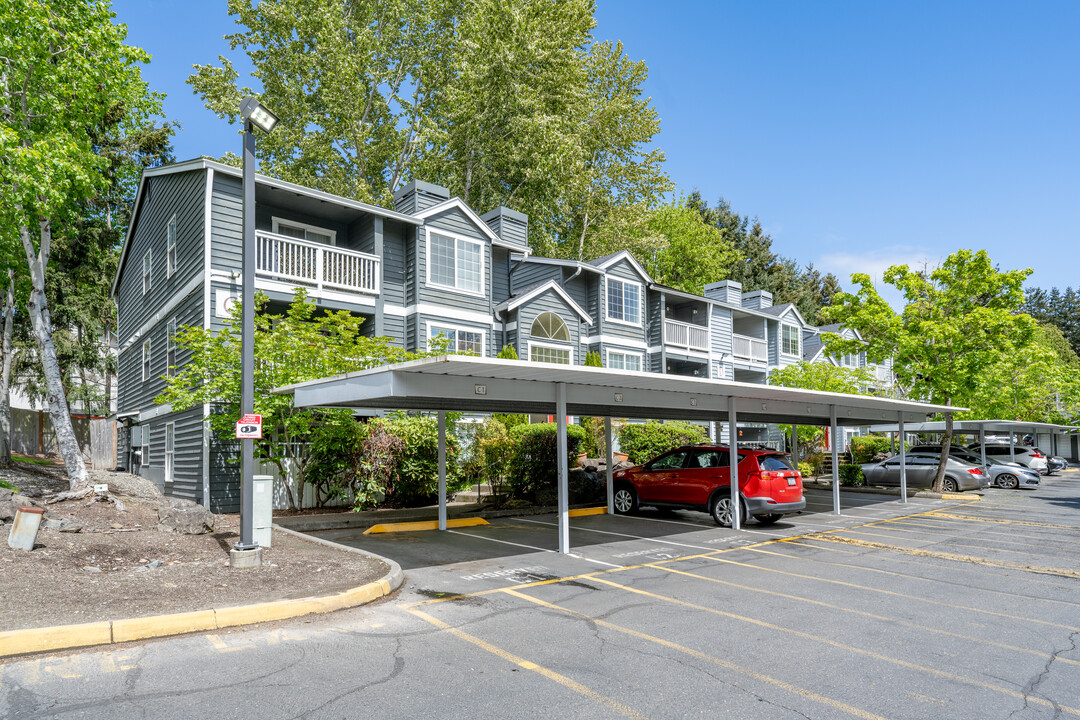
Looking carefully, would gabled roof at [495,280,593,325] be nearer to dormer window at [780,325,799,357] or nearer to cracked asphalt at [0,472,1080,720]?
cracked asphalt at [0,472,1080,720]

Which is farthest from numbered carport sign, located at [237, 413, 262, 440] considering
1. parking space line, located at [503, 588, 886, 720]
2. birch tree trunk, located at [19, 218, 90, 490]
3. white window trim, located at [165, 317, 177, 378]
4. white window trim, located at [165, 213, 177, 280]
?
white window trim, located at [165, 213, 177, 280]

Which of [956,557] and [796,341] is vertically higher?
[796,341]

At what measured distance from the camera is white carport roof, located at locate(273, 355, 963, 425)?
363 inches

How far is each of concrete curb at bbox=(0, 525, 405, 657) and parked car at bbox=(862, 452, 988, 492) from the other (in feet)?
73.4

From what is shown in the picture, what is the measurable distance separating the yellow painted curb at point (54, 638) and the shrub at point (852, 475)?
25382 mm

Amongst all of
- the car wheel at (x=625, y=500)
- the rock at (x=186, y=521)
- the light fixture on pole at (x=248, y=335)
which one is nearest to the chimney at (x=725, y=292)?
the car wheel at (x=625, y=500)

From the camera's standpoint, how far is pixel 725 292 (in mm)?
37312

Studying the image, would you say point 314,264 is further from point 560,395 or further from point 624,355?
point 624,355

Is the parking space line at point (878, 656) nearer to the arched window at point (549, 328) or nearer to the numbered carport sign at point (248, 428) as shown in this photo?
the numbered carport sign at point (248, 428)

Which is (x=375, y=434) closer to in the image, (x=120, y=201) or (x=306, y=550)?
(x=306, y=550)

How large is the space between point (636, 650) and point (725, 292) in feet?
109

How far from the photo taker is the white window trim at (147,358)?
21.7 m

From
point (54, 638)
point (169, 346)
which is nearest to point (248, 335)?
point (54, 638)

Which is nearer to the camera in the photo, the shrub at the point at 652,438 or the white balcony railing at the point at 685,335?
the shrub at the point at 652,438
